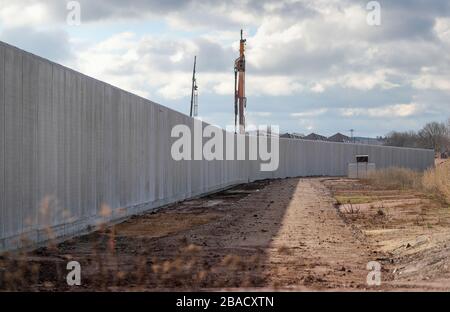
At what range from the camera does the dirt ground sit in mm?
8414

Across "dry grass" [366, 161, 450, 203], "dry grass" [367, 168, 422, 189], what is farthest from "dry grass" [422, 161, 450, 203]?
"dry grass" [367, 168, 422, 189]

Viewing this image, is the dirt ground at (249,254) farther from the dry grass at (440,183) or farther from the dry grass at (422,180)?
the dry grass at (422,180)

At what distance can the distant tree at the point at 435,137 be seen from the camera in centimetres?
10401

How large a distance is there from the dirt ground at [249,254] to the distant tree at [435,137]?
8807 centimetres

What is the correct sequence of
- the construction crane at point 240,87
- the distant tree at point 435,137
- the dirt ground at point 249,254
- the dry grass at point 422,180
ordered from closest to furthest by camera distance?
1. the dirt ground at point 249,254
2. the dry grass at point 422,180
3. the construction crane at point 240,87
4. the distant tree at point 435,137

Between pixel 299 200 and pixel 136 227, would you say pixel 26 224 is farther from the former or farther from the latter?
pixel 299 200

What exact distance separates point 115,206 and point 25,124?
222 inches

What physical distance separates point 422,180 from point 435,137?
78030 mm

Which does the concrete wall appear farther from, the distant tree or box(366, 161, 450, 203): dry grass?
the distant tree

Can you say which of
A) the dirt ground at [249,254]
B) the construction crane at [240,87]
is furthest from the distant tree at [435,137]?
the dirt ground at [249,254]

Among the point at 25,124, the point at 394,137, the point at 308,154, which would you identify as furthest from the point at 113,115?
the point at 394,137

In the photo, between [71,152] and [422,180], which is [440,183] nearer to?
[422,180]

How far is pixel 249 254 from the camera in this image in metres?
11.2
